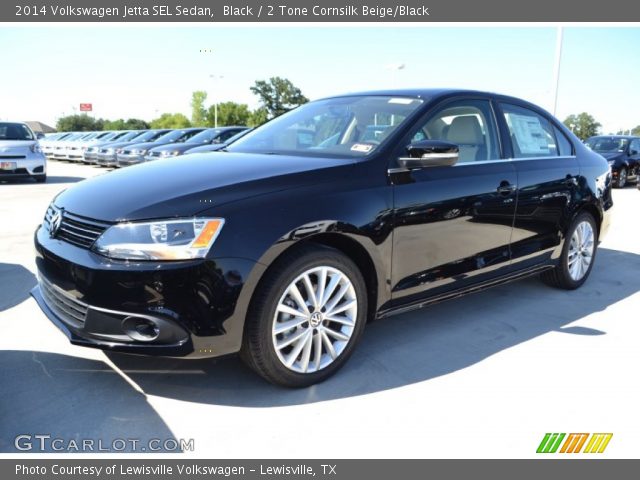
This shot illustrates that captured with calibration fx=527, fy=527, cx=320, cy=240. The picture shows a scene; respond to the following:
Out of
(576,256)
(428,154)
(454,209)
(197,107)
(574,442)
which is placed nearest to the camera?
(574,442)

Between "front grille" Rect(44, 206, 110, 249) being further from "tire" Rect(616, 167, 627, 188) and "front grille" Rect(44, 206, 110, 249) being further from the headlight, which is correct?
"tire" Rect(616, 167, 627, 188)

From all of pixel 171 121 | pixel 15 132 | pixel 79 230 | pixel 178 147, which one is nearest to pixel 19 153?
pixel 15 132

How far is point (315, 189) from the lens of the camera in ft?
9.00

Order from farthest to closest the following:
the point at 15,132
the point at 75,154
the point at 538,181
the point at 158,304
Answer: the point at 75,154 < the point at 15,132 < the point at 538,181 < the point at 158,304

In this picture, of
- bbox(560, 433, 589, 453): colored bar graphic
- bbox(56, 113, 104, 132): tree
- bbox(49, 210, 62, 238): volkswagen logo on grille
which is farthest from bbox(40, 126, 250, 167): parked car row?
bbox(56, 113, 104, 132): tree

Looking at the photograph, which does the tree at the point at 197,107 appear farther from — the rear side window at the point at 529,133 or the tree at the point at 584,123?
the rear side window at the point at 529,133

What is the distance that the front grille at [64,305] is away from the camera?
254 cm

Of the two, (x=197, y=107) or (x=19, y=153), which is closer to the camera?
(x=19, y=153)

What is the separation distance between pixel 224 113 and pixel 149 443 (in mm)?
82155

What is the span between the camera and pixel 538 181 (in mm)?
4023

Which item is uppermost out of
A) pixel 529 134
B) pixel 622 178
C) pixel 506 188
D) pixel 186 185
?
pixel 529 134

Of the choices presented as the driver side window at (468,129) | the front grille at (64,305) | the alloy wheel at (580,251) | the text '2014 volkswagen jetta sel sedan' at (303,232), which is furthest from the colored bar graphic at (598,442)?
the front grille at (64,305)

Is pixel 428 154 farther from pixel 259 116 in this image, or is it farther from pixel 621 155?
pixel 259 116

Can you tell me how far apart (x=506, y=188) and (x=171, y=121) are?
344ft
